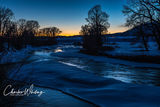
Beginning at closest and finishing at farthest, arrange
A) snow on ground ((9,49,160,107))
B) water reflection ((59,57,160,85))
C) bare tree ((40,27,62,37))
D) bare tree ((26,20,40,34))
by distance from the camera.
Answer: snow on ground ((9,49,160,107))
water reflection ((59,57,160,85))
bare tree ((26,20,40,34))
bare tree ((40,27,62,37))

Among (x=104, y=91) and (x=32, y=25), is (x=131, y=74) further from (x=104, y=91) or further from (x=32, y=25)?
(x=32, y=25)

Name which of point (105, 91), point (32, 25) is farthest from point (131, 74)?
point (32, 25)

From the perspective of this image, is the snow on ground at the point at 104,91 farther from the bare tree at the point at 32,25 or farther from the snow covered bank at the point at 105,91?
the bare tree at the point at 32,25

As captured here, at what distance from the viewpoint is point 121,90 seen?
434cm

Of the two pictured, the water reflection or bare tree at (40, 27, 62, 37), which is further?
bare tree at (40, 27, 62, 37)

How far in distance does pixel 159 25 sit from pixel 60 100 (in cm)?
1871

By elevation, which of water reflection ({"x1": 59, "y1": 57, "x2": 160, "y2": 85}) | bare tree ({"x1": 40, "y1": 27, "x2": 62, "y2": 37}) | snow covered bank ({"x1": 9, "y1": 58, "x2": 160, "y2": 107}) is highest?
bare tree ({"x1": 40, "y1": 27, "x2": 62, "y2": 37})

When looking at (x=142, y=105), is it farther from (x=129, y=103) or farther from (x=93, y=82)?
(x=93, y=82)

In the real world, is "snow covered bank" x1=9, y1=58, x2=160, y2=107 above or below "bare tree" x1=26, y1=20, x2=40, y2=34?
below

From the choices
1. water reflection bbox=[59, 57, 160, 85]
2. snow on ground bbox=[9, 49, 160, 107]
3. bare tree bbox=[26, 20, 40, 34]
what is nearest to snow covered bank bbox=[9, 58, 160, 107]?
snow on ground bbox=[9, 49, 160, 107]

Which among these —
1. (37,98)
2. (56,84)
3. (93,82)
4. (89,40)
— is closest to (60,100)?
(37,98)

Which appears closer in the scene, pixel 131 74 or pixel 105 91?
pixel 105 91

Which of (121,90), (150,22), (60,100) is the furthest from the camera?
(150,22)

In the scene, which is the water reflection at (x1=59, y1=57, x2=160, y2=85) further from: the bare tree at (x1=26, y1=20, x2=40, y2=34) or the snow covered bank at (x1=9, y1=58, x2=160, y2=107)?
the bare tree at (x1=26, y1=20, x2=40, y2=34)
